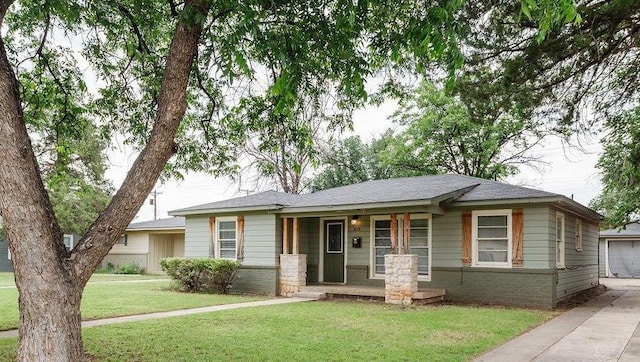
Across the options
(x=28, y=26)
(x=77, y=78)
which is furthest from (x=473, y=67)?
(x=28, y=26)

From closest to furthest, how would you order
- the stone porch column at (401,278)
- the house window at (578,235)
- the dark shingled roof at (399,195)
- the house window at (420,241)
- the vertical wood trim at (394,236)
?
the stone porch column at (401,278), the dark shingled roof at (399,195), the vertical wood trim at (394,236), the house window at (420,241), the house window at (578,235)

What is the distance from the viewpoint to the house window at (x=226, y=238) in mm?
15516

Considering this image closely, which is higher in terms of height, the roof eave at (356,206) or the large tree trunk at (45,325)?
the roof eave at (356,206)

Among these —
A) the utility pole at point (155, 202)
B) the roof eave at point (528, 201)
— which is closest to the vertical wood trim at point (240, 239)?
the roof eave at point (528, 201)

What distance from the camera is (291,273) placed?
1409 cm

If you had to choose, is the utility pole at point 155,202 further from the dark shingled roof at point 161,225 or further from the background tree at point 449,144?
the background tree at point 449,144

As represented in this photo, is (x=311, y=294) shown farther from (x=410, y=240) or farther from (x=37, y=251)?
(x=37, y=251)

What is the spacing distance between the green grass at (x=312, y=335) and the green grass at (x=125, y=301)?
1519mm

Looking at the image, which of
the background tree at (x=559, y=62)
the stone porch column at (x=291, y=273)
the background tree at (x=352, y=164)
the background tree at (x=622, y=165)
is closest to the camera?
the background tree at (x=559, y=62)

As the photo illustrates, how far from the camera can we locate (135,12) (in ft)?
22.9

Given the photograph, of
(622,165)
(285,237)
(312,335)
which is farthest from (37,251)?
(622,165)

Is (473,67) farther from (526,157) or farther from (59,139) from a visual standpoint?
(526,157)

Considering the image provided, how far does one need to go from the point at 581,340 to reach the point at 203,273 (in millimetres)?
9628

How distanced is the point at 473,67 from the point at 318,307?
5.70 metres
